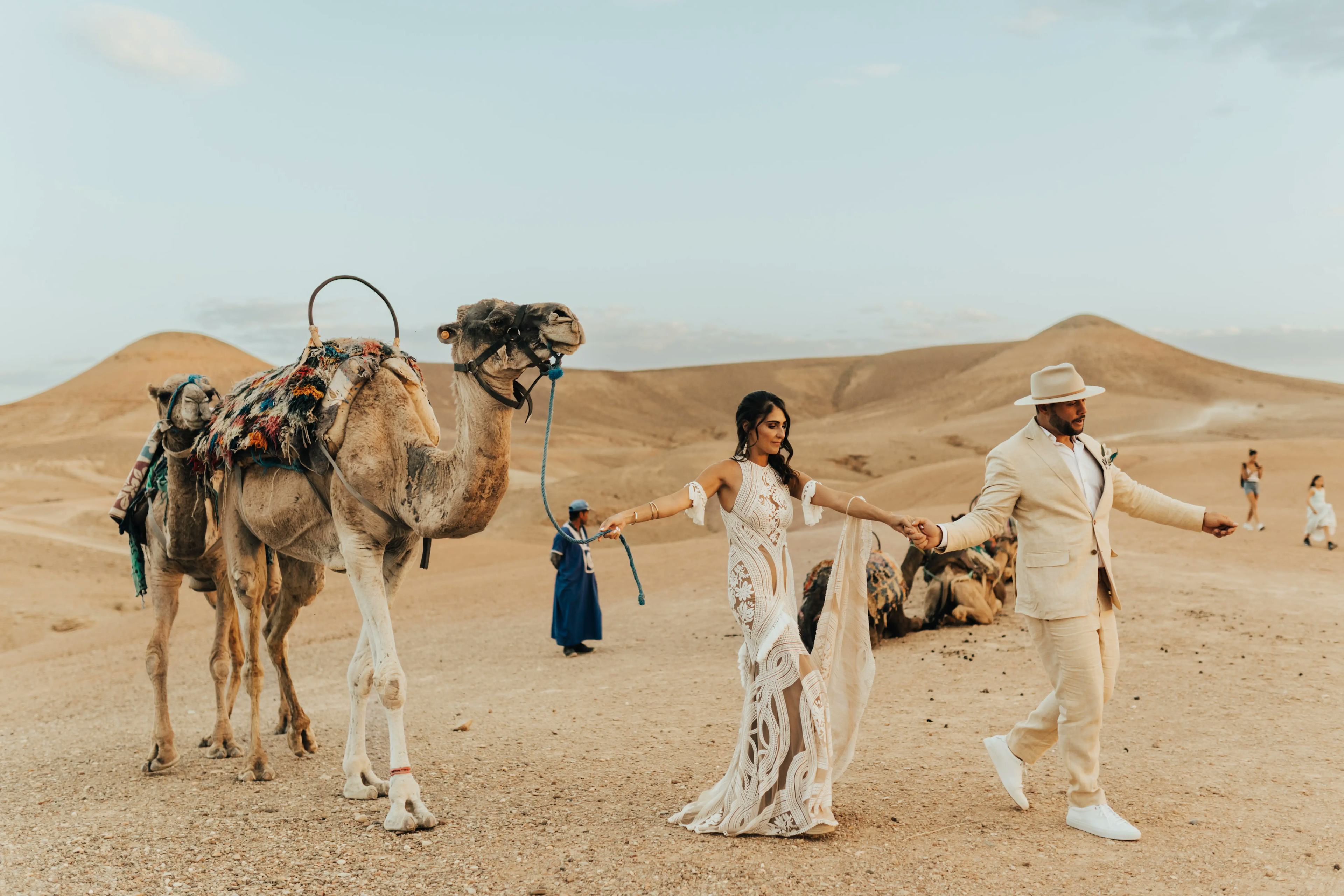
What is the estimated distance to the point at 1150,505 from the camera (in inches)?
229

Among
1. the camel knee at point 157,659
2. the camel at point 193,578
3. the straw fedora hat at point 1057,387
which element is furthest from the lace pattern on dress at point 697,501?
the camel knee at point 157,659

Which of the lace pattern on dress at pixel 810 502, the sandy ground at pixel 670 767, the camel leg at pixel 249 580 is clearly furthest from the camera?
the camel leg at pixel 249 580

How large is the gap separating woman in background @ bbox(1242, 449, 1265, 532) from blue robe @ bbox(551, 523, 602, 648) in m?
15.0

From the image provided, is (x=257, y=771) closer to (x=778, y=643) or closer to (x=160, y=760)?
(x=160, y=760)

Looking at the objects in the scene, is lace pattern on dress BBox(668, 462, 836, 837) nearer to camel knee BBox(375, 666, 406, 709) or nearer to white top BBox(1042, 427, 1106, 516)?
white top BBox(1042, 427, 1106, 516)

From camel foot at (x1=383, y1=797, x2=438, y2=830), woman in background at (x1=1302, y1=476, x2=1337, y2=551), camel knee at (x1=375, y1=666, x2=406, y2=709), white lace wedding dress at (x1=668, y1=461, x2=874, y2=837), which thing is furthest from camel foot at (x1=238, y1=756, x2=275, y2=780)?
woman in background at (x1=1302, y1=476, x2=1337, y2=551)

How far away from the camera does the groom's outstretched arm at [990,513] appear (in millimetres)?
5613

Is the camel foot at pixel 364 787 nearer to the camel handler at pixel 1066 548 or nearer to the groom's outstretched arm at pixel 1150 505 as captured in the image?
the camel handler at pixel 1066 548

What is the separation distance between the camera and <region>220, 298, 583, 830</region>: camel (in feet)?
18.9

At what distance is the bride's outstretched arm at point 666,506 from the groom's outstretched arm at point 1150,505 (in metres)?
2.28

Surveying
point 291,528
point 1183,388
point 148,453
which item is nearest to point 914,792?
point 291,528

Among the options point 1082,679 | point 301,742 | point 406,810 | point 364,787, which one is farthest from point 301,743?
point 1082,679

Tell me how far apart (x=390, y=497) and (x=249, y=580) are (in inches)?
74.1

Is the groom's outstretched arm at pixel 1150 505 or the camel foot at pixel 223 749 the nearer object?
the groom's outstretched arm at pixel 1150 505
